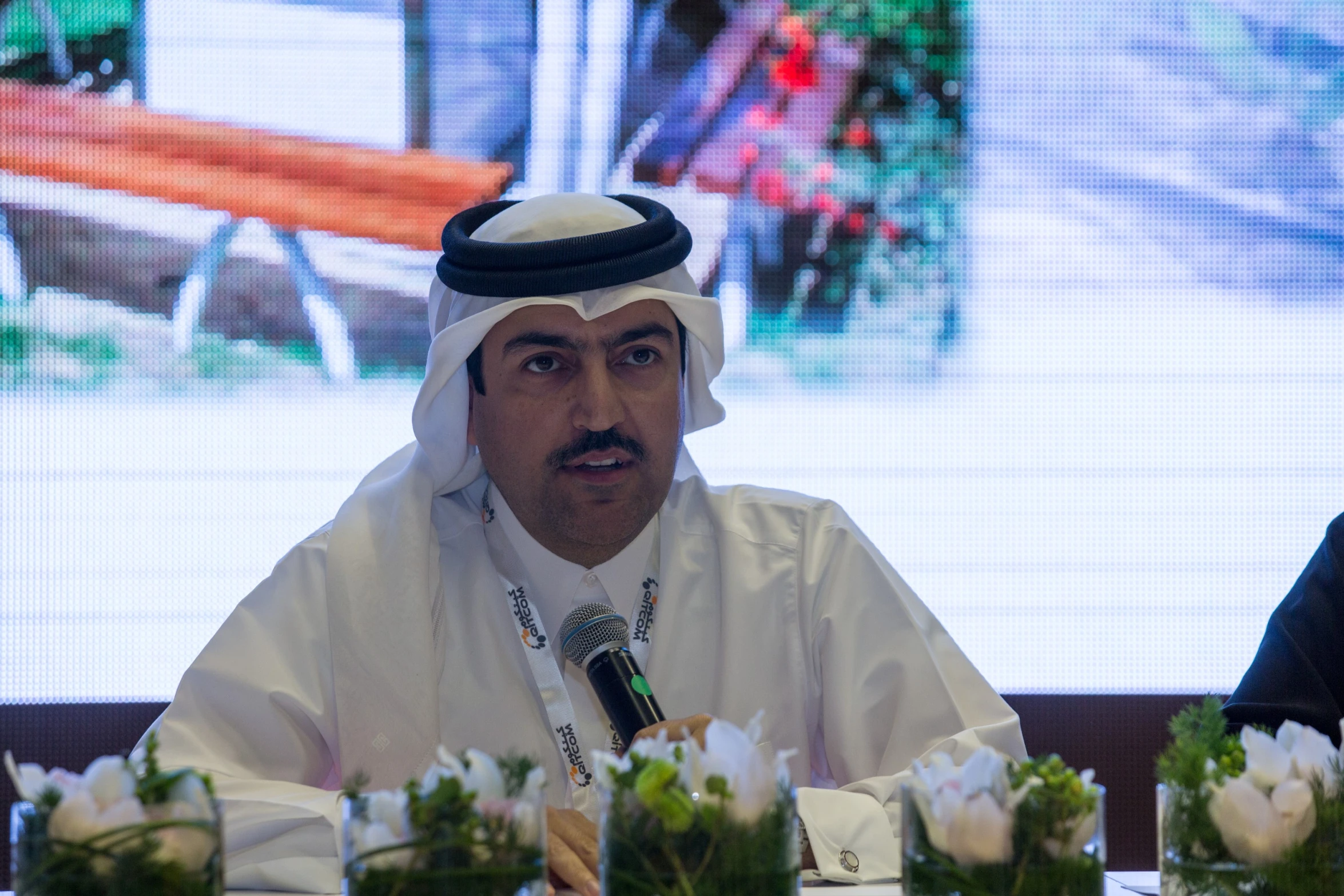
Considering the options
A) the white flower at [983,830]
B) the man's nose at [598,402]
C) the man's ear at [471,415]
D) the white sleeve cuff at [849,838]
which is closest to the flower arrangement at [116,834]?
the white flower at [983,830]

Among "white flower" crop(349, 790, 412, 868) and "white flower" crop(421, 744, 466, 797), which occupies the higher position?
"white flower" crop(421, 744, 466, 797)

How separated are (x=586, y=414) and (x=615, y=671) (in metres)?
0.63

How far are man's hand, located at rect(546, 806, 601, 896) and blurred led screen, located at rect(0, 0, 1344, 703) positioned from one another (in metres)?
1.59

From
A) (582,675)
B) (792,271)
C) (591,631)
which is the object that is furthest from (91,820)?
(792,271)

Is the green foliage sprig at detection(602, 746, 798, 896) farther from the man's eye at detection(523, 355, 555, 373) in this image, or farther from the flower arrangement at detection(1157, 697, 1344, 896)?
the man's eye at detection(523, 355, 555, 373)

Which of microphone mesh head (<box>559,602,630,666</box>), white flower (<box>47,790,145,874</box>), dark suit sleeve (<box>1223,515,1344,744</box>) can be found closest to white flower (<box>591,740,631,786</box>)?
white flower (<box>47,790,145,874</box>)

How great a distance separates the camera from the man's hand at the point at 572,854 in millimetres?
1567

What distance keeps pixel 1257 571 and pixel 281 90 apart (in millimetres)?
2513

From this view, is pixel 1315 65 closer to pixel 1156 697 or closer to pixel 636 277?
pixel 1156 697

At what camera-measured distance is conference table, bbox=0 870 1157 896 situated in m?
1.54

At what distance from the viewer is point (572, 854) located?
5.24ft

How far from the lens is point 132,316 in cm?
315

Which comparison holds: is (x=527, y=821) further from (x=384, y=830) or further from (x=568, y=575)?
(x=568, y=575)

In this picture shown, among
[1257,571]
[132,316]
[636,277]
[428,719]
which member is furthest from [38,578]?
[1257,571]
